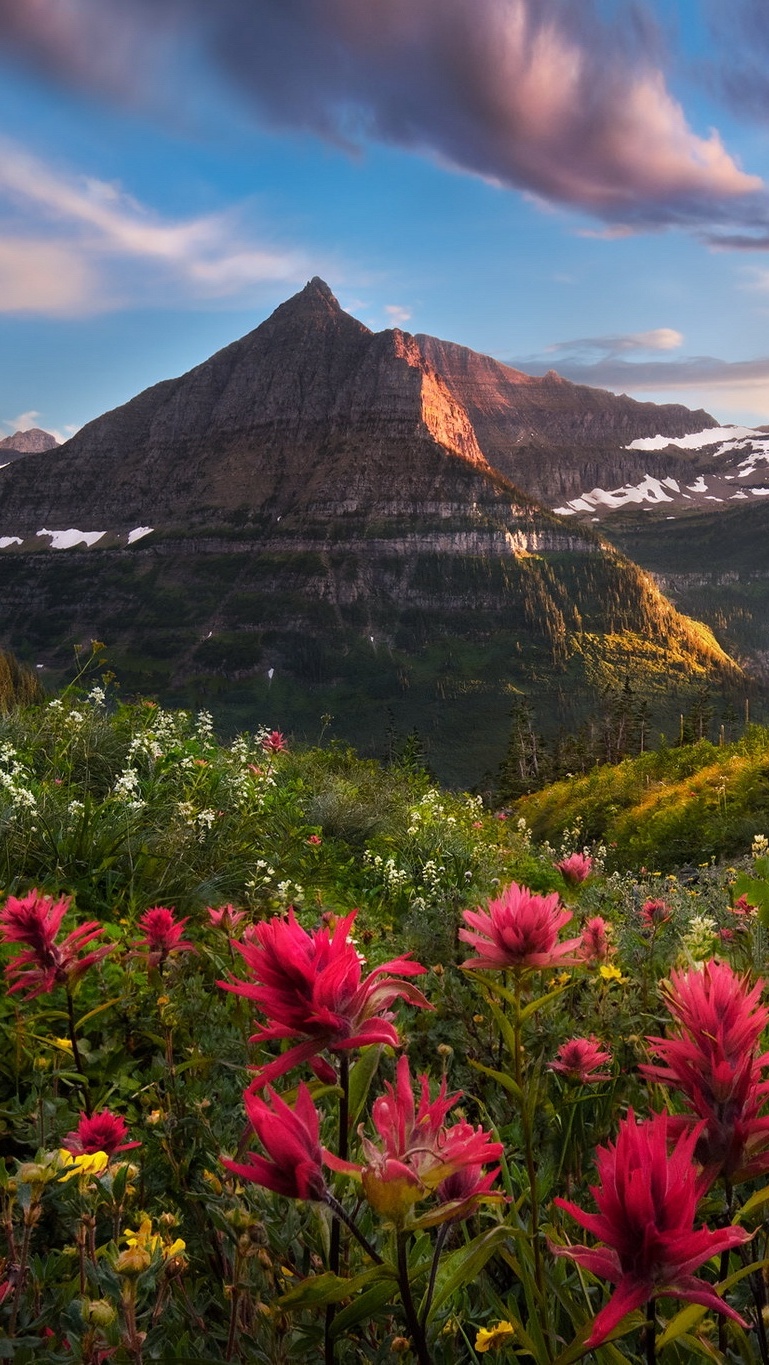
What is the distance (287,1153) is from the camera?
1.03m

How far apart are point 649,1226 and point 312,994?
508mm

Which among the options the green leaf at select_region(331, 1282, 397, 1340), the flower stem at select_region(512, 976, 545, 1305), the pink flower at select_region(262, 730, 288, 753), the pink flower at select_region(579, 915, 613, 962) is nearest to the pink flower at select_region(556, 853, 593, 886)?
the pink flower at select_region(579, 915, 613, 962)

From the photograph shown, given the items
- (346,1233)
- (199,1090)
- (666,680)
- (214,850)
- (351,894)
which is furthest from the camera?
(666,680)

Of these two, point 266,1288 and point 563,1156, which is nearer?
point 266,1288

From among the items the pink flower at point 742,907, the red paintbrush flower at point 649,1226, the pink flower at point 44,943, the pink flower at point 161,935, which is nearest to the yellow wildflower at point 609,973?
the pink flower at point 742,907

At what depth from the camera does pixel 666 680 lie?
180625 mm

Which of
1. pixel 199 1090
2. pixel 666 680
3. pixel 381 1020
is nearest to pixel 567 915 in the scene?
pixel 381 1020

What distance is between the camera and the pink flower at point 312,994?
1102mm

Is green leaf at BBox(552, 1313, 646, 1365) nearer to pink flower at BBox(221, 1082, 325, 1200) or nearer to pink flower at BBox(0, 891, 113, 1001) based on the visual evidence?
pink flower at BBox(221, 1082, 325, 1200)

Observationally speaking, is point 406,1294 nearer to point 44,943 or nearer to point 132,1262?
point 132,1262

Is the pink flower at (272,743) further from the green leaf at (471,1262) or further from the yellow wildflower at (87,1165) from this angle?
the green leaf at (471,1262)

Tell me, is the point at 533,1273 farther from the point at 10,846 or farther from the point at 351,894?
the point at 351,894

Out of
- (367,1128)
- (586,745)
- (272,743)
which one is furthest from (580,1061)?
(586,745)

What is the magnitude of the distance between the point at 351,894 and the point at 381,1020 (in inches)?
222
